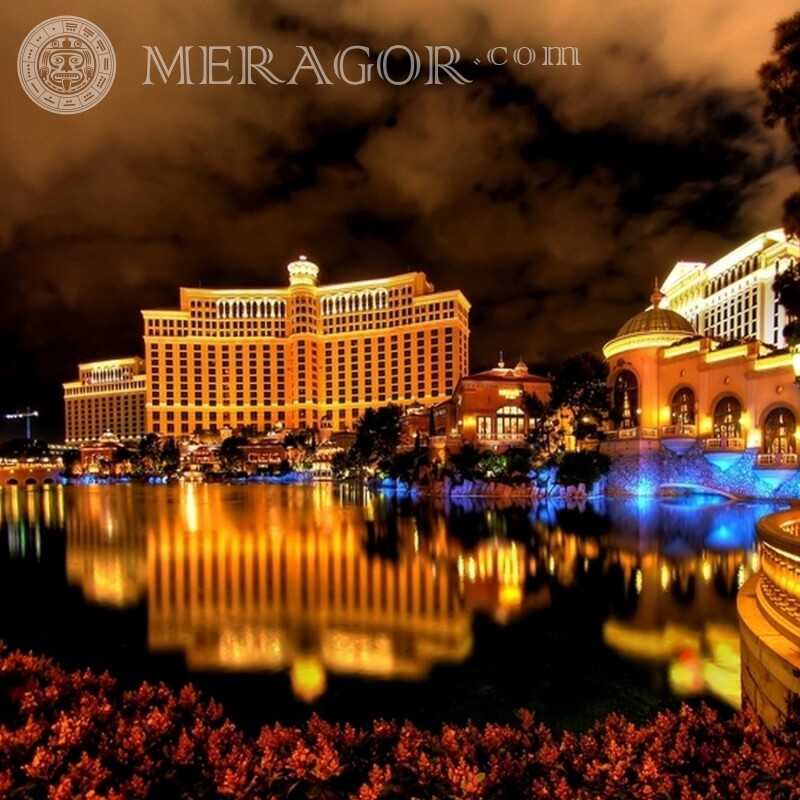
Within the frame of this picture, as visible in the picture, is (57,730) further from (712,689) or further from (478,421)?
(478,421)

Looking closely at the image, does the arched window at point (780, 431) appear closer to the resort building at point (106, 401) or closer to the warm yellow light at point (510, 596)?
the warm yellow light at point (510, 596)

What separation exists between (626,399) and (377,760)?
4257cm

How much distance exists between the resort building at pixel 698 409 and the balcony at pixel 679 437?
0.21 ft

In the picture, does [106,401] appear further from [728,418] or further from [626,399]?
[728,418]

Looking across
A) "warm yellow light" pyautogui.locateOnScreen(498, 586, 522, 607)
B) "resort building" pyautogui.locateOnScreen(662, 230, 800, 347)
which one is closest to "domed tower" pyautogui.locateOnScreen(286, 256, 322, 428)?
"resort building" pyautogui.locateOnScreen(662, 230, 800, 347)

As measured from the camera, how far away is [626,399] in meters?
42.3

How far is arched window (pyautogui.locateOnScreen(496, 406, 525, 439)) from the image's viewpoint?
5509 cm

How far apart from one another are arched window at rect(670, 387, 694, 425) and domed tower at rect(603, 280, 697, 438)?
3.10ft

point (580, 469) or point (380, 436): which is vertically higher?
point (380, 436)

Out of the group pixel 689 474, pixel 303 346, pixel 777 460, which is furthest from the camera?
pixel 303 346

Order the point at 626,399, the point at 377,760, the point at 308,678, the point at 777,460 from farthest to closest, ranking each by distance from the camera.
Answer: the point at 626,399 → the point at 777,460 → the point at 308,678 → the point at 377,760

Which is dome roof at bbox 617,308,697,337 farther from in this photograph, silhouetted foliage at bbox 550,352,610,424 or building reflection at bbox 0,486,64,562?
building reflection at bbox 0,486,64,562

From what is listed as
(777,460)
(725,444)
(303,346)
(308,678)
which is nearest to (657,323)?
(725,444)

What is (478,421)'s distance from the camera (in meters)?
54.8
